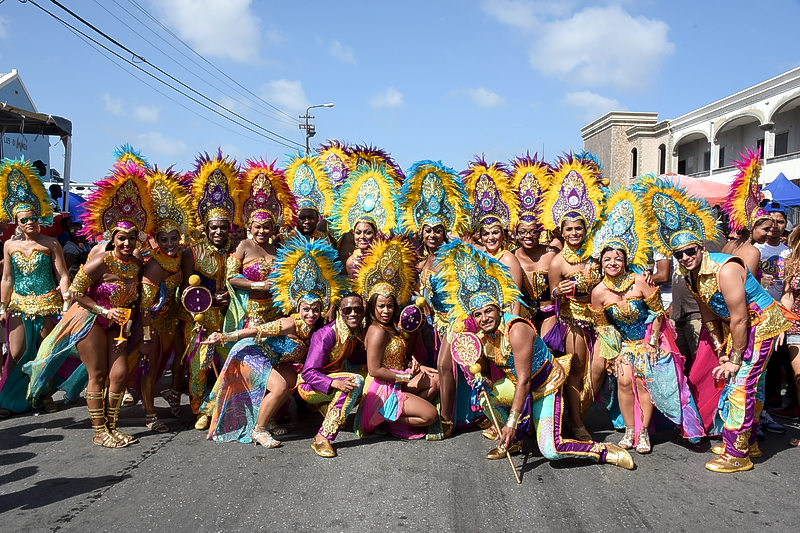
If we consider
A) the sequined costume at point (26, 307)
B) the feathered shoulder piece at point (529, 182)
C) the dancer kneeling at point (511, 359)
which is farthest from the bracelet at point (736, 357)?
the sequined costume at point (26, 307)

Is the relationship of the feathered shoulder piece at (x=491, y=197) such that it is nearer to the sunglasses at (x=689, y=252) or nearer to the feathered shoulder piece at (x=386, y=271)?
the feathered shoulder piece at (x=386, y=271)

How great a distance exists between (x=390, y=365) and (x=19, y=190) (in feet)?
11.9

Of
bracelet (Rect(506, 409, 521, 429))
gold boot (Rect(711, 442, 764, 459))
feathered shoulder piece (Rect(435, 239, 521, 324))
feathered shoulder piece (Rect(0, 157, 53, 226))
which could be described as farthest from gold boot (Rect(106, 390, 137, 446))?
gold boot (Rect(711, 442, 764, 459))

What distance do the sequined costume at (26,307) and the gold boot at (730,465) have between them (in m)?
5.54

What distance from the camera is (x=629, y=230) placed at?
14.3ft

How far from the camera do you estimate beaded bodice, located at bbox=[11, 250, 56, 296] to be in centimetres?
503

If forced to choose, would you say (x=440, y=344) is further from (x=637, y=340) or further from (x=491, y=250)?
(x=637, y=340)

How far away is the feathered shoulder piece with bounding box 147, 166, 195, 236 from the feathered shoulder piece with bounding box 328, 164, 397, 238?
55.7 inches

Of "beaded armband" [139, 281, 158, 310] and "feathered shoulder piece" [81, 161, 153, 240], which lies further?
"beaded armband" [139, 281, 158, 310]

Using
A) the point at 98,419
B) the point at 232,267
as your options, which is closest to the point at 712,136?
the point at 232,267

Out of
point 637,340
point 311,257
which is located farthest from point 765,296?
point 311,257

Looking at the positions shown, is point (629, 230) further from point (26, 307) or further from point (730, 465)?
point (26, 307)

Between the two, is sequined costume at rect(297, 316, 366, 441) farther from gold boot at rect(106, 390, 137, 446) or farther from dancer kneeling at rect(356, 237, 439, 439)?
gold boot at rect(106, 390, 137, 446)

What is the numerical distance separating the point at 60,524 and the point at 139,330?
172cm
